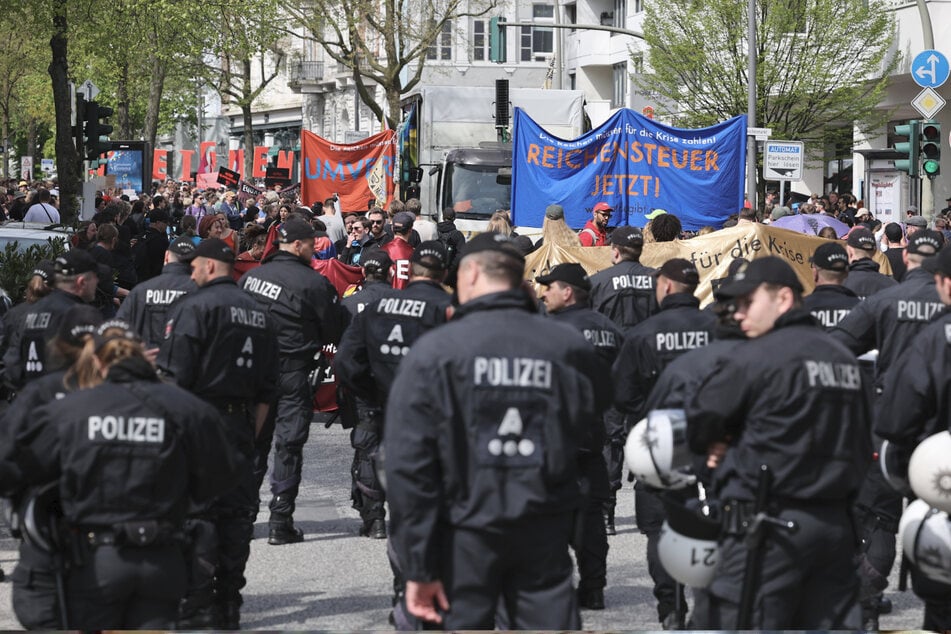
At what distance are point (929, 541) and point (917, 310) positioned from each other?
2475 millimetres

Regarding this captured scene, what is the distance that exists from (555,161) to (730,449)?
12.8 meters

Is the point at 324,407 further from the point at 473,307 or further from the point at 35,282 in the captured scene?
the point at 473,307

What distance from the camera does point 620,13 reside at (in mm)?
57938

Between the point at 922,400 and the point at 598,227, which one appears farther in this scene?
the point at 598,227

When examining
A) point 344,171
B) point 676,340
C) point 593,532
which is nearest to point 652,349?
point 676,340

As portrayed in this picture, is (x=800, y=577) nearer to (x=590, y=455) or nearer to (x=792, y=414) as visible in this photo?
(x=792, y=414)

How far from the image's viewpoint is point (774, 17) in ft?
116

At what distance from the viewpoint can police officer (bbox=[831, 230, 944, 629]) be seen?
27.6 ft

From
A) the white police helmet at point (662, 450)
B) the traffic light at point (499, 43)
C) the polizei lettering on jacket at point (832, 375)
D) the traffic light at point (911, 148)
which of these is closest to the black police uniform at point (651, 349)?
the white police helmet at point (662, 450)

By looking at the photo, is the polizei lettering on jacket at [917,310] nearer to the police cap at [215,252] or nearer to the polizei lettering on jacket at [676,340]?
the polizei lettering on jacket at [676,340]

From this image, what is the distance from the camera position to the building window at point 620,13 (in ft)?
187

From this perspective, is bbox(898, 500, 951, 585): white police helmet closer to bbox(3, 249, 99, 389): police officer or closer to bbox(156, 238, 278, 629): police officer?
bbox(156, 238, 278, 629): police officer

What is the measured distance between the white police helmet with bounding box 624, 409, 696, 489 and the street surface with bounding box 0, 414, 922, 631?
2.06 metres

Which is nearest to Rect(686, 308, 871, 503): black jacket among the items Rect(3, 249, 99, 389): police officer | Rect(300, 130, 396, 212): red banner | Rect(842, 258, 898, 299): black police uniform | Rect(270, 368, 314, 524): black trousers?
Rect(3, 249, 99, 389): police officer
